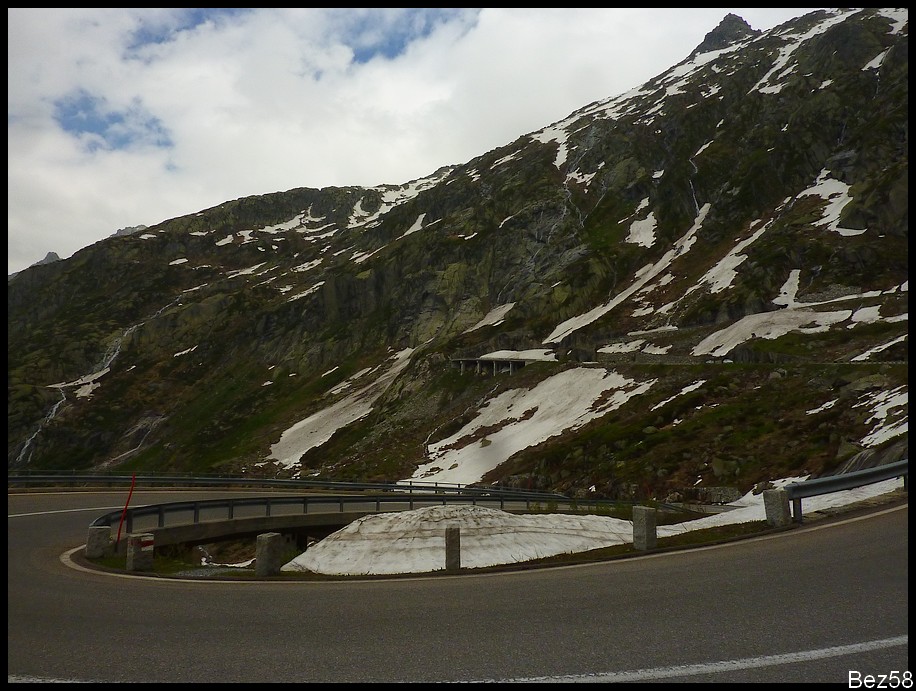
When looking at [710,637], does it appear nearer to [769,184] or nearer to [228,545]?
[228,545]

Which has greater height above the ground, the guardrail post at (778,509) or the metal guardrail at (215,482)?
the guardrail post at (778,509)

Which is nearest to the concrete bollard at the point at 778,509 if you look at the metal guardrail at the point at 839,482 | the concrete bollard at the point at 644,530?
the metal guardrail at the point at 839,482

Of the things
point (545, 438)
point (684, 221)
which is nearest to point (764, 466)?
point (545, 438)

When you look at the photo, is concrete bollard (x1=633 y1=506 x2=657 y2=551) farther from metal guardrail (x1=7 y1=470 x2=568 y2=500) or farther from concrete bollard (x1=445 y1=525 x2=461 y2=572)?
metal guardrail (x1=7 y1=470 x2=568 y2=500)

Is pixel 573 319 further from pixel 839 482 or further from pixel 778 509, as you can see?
pixel 778 509

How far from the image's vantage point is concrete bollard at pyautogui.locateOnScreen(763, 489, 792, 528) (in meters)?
13.3

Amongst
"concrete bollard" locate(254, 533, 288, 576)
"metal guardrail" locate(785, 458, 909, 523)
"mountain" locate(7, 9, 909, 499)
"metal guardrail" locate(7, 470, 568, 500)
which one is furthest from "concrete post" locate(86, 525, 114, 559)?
"mountain" locate(7, 9, 909, 499)

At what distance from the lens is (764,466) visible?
2869 centimetres

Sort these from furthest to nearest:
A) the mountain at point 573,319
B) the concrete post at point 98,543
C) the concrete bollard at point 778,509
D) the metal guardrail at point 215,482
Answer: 1. the mountain at point 573,319
2. the metal guardrail at point 215,482
3. the concrete post at point 98,543
4. the concrete bollard at point 778,509

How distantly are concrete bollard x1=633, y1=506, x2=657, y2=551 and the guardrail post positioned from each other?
3.02 meters

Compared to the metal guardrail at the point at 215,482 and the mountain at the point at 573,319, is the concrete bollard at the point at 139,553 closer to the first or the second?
the metal guardrail at the point at 215,482

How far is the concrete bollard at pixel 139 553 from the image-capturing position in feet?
46.6

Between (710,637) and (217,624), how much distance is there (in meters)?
6.96

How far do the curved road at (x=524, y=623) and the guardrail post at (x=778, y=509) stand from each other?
3.51 feet
